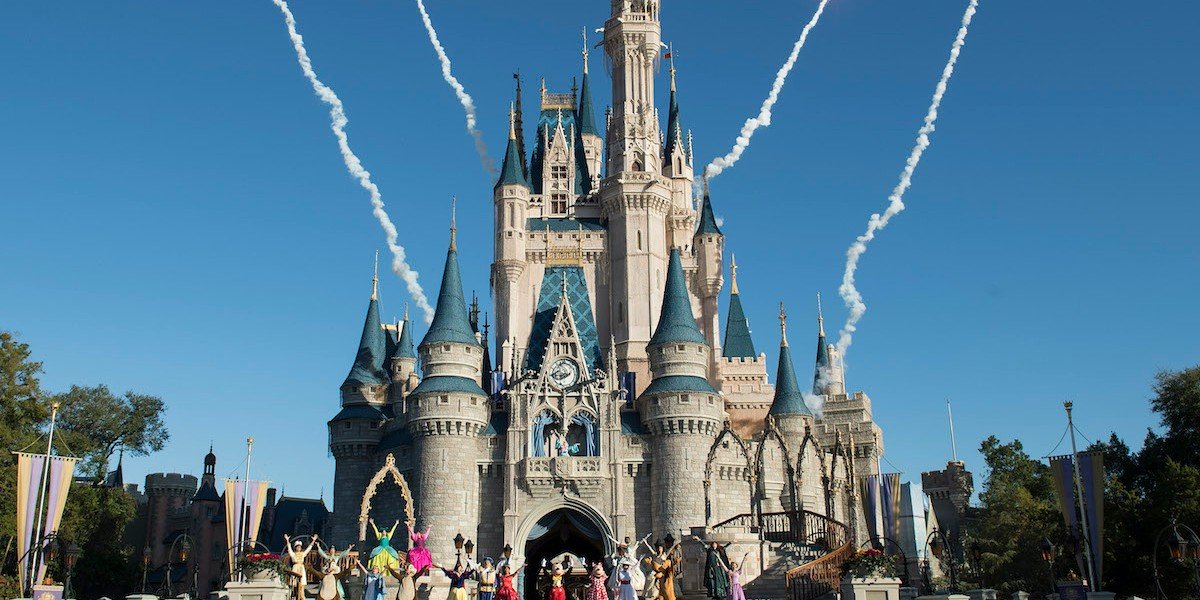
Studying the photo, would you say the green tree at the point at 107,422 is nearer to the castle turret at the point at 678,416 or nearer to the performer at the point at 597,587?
the castle turret at the point at 678,416

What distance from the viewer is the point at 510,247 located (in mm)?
65250

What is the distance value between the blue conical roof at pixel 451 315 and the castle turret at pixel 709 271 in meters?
15.2

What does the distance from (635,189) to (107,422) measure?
34.7 m

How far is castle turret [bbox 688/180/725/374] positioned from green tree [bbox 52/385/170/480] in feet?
114

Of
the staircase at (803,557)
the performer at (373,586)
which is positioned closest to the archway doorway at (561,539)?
the staircase at (803,557)

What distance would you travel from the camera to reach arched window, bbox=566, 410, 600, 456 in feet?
184

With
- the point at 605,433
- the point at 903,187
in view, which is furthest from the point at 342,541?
the point at 903,187

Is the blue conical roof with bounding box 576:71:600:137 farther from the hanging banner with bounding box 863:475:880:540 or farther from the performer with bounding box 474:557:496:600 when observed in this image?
the performer with bounding box 474:557:496:600

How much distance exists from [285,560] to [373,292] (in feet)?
126

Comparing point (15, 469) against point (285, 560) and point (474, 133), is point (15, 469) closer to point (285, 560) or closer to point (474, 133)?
point (285, 560)

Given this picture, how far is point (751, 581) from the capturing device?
1489 inches

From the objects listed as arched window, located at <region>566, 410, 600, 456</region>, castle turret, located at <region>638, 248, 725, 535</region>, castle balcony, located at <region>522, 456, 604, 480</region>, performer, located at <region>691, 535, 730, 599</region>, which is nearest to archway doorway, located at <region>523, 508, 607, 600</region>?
castle balcony, located at <region>522, 456, 604, 480</region>

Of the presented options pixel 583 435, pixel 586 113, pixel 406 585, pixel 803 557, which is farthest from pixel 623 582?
pixel 586 113

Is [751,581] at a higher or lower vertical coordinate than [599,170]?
lower
